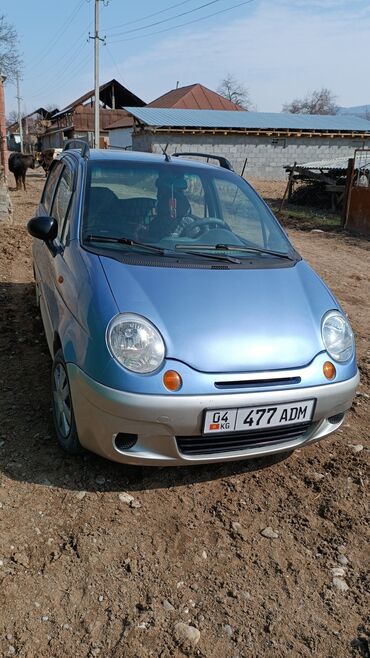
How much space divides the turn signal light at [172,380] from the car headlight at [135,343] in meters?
0.07

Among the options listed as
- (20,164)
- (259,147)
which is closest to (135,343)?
(20,164)

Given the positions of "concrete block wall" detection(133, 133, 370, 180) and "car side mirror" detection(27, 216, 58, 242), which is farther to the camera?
"concrete block wall" detection(133, 133, 370, 180)

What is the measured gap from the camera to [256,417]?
8.02 ft

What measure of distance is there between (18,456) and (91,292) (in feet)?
3.54

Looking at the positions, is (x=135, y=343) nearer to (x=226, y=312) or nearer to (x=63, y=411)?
(x=226, y=312)

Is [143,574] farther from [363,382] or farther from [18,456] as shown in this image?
[363,382]

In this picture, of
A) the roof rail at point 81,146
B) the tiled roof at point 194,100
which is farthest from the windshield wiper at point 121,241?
the tiled roof at point 194,100

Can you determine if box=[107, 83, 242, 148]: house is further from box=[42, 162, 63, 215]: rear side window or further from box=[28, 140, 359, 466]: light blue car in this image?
box=[28, 140, 359, 466]: light blue car

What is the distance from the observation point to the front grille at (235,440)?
2.45m

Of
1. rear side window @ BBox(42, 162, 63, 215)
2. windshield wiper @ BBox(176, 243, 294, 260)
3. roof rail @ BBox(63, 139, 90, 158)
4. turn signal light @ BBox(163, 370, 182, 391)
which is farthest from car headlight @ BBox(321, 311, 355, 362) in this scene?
rear side window @ BBox(42, 162, 63, 215)

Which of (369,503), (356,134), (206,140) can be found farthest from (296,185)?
(369,503)

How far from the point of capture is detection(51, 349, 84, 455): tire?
277cm

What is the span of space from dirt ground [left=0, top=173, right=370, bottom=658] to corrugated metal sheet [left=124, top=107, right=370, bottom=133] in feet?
89.9

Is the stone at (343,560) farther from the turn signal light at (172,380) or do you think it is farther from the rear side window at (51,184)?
the rear side window at (51,184)
